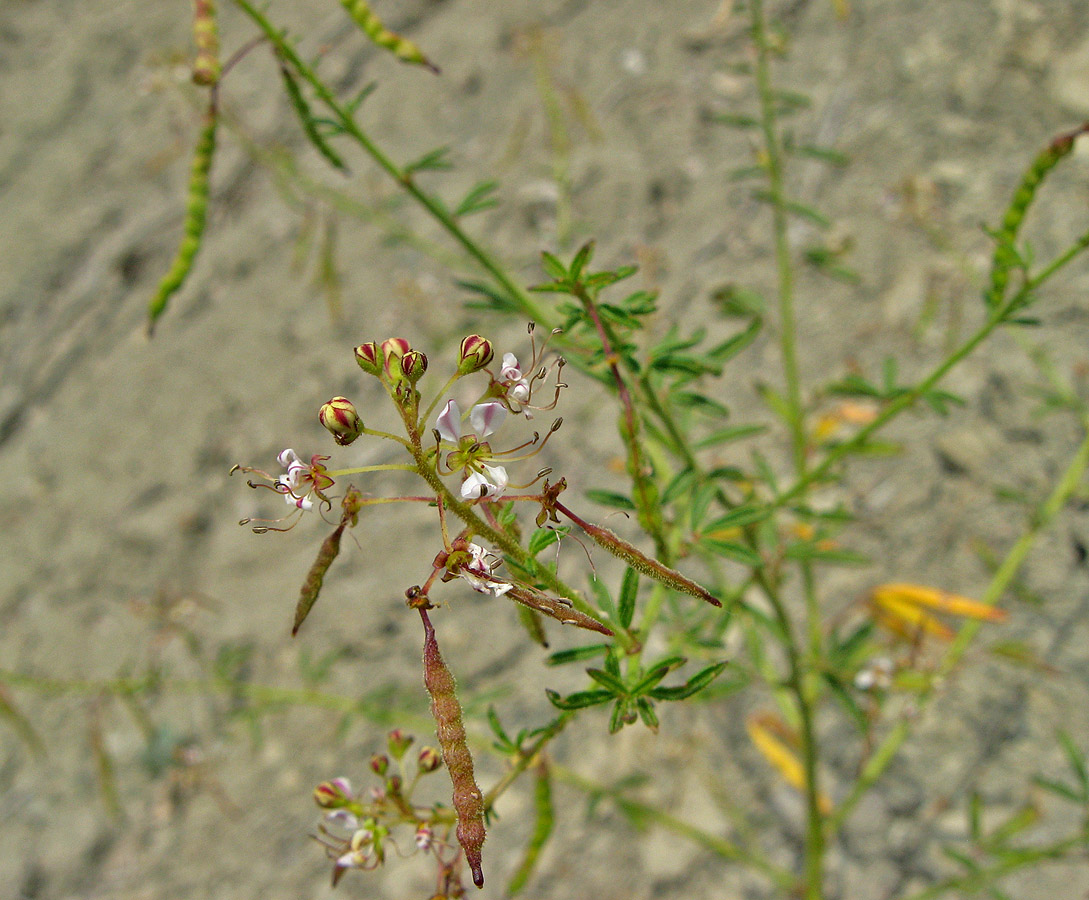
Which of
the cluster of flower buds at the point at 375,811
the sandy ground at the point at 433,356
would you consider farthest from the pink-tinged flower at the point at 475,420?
the sandy ground at the point at 433,356

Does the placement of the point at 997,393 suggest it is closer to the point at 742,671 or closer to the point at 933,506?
the point at 933,506

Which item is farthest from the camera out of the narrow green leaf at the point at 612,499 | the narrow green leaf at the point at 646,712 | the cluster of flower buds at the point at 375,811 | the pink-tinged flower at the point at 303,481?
the narrow green leaf at the point at 612,499

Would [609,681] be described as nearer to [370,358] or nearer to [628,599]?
Answer: [628,599]

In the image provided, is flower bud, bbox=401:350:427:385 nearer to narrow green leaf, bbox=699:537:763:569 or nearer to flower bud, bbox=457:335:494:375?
flower bud, bbox=457:335:494:375

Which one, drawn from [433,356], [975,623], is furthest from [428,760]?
[433,356]

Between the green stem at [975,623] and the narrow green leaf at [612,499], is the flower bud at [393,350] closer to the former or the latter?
the narrow green leaf at [612,499]

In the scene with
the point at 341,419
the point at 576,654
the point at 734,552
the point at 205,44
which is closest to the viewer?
the point at 341,419
